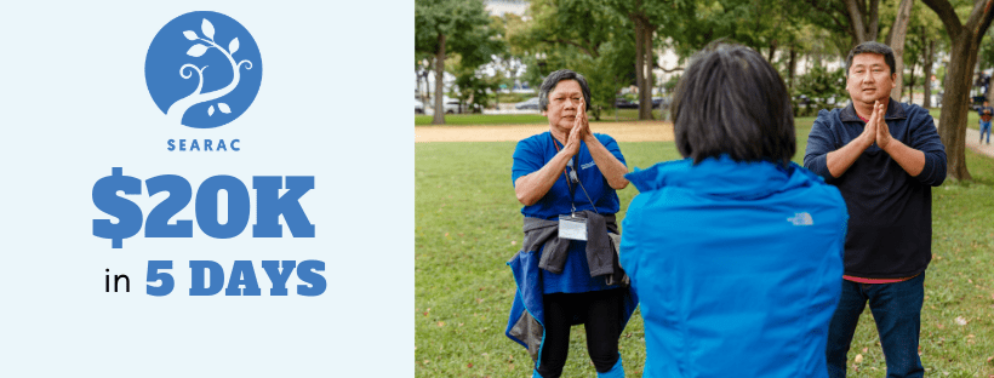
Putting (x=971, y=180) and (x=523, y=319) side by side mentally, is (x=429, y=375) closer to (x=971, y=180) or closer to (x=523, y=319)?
→ (x=523, y=319)

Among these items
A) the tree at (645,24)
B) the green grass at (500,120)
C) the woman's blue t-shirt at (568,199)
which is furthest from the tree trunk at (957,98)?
the green grass at (500,120)

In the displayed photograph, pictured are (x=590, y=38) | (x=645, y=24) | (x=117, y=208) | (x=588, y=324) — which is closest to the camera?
(x=588, y=324)

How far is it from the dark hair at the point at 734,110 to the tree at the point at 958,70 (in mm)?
11681

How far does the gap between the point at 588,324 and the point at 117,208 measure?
261cm

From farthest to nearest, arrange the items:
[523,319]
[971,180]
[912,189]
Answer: [971,180], [523,319], [912,189]

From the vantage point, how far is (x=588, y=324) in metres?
3.09

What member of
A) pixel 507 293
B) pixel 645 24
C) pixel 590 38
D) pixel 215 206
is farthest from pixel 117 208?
pixel 590 38

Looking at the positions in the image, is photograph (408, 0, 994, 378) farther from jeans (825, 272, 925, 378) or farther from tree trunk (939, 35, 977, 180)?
tree trunk (939, 35, 977, 180)

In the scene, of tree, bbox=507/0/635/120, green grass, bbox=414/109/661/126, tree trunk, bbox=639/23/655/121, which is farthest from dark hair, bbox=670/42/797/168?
tree trunk, bbox=639/23/655/121

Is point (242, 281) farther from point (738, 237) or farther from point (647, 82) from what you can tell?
point (647, 82)

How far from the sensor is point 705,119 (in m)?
1.57

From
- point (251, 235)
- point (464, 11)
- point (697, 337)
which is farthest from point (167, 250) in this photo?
point (464, 11)

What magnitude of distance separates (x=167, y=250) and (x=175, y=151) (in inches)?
21.6

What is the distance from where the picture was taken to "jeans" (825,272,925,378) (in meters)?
2.83
